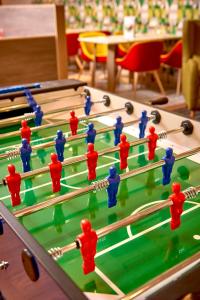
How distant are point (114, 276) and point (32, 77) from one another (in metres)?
2.50

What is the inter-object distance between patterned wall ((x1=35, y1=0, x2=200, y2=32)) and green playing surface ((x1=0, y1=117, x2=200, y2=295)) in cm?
528

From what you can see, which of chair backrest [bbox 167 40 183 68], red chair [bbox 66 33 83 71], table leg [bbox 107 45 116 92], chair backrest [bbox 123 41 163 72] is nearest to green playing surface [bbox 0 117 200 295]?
chair backrest [bbox 123 41 163 72]

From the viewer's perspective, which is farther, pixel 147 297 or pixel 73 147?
pixel 73 147

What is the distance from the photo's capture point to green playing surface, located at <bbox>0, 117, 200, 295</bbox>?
3.24 feet

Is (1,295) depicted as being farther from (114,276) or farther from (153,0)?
(153,0)

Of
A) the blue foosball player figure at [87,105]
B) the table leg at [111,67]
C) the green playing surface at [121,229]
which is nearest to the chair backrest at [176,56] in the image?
the table leg at [111,67]

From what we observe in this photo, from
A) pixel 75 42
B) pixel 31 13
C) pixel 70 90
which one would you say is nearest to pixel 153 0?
pixel 75 42

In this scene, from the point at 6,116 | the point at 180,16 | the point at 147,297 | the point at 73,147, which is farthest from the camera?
the point at 180,16

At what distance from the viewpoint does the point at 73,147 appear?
5.94ft

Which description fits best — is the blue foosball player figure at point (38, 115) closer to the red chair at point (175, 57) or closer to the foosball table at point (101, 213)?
the foosball table at point (101, 213)

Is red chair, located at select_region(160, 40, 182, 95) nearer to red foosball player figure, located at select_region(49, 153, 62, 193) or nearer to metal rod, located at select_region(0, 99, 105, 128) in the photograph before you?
metal rod, located at select_region(0, 99, 105, 128)

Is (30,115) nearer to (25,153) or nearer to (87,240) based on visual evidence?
(25,153)

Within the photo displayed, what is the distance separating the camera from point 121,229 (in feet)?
3.83

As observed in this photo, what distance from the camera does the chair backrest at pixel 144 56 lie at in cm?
485
